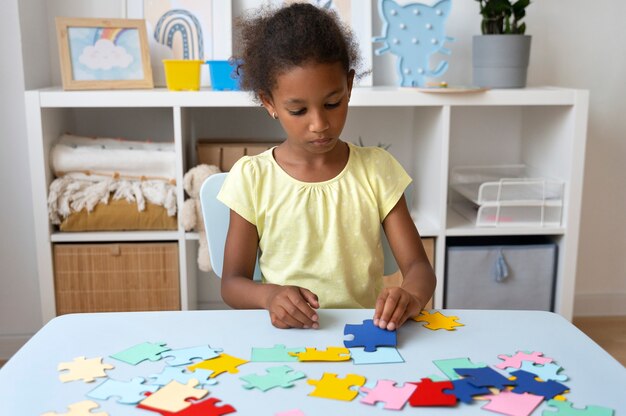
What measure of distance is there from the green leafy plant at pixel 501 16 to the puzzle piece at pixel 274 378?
1.60 meters

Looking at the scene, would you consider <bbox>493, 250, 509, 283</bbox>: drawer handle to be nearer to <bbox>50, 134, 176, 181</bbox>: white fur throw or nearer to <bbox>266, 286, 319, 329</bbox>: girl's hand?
<bbox>50, 134, 176, 181</bbox>: white fur throw

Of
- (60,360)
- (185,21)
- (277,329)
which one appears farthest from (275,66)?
(185,21)

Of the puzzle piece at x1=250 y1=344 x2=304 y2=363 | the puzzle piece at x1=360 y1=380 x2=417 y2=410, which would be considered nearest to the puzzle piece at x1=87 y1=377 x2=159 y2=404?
the puzzle piece at x1=250 y1=344 x2=304 y2=363

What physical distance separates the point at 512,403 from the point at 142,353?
0.47 m

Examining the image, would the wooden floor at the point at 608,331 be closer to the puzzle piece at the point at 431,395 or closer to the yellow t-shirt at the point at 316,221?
the yellow t-shirt at the point at 316,221

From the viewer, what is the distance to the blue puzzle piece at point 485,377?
811 millimetres

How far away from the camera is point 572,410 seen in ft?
2.50

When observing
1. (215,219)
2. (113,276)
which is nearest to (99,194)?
(113,276)

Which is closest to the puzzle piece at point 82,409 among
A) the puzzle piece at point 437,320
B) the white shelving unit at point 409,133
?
the puzzle piece at point 437,320

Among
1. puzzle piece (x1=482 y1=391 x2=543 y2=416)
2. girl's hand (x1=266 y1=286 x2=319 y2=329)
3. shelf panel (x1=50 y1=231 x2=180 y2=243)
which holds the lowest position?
shelf panel (x1=50 y1=231 x2=180 y2=243)

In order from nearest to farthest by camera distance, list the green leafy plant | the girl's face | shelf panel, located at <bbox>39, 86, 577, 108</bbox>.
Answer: the girl's face → shelf panel, located at <bbox>39, 86, 577, 108</bbox> → the green leafy plant

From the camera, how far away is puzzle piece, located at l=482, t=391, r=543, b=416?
2.48 ft

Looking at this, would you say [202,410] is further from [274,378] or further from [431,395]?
[431,395]

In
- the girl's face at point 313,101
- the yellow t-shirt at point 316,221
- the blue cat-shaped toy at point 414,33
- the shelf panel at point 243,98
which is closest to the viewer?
the girl's face at point 313,101
